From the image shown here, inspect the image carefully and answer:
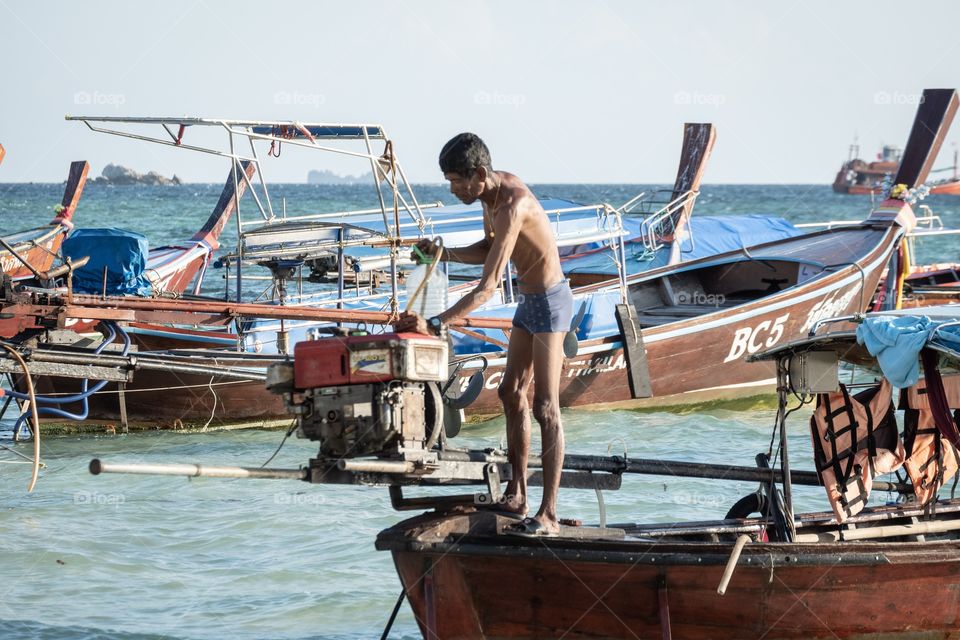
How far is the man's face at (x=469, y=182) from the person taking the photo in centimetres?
514

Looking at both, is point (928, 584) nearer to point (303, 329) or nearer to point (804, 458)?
point (804, 458)

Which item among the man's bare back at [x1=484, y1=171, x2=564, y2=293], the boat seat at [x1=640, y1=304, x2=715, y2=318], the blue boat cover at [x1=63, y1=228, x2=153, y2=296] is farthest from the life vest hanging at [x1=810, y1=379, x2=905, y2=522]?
the boat seat at [x1=640, y1=304, x2=715, y2=318]

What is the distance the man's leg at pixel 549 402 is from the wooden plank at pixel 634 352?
739 centimetres

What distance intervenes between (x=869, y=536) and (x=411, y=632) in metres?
2.72

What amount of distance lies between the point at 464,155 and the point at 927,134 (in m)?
12.0

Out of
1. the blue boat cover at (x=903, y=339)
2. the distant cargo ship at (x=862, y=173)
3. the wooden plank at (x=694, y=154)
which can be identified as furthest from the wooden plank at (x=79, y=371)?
the distant cargo ship at (x=862, y=173)

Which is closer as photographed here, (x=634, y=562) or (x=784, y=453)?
(x=634, y=562)

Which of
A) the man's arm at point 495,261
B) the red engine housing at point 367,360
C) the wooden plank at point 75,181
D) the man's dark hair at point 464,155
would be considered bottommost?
the red engine housing at point 367,360

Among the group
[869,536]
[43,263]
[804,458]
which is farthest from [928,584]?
[43,263]

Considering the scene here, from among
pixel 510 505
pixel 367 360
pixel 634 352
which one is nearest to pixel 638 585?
pixel 510 505

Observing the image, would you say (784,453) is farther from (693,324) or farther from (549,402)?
(693,324)

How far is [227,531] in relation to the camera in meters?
8.96

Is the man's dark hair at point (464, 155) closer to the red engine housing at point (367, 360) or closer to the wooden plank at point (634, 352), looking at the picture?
the red engine housing at point (367, 360)

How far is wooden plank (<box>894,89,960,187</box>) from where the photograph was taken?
49.8ft
